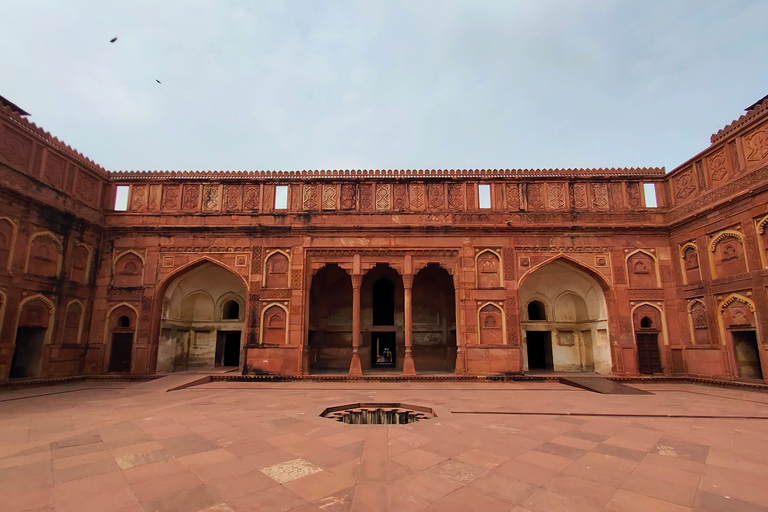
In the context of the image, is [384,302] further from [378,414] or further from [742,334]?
[742,334]

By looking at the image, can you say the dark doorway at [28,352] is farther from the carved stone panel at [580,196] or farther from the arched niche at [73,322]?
the carved stone panel at [580,196]

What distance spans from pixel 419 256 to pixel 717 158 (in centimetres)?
972

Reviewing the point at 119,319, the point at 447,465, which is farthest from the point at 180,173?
the point at 447,465

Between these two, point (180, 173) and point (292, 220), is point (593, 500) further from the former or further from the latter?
point (180, 173)

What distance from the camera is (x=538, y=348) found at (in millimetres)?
18203

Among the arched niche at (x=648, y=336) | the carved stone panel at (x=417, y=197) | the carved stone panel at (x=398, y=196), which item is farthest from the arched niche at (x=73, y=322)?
the arched niche at (x=648, y=336)

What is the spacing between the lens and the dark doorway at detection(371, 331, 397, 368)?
1788cm

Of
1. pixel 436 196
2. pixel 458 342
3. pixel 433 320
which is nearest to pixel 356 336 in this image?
pixel 458 342

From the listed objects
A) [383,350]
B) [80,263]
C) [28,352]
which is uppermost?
[80,263]

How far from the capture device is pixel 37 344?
41.2 feet

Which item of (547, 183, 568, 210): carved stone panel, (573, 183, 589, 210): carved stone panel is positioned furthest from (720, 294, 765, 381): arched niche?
(547, 183, 568, 210): carved stone panel

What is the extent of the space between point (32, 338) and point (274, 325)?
712cm

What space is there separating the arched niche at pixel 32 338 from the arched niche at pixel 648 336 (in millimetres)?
18914

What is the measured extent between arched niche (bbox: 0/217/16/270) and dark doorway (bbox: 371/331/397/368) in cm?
1215
